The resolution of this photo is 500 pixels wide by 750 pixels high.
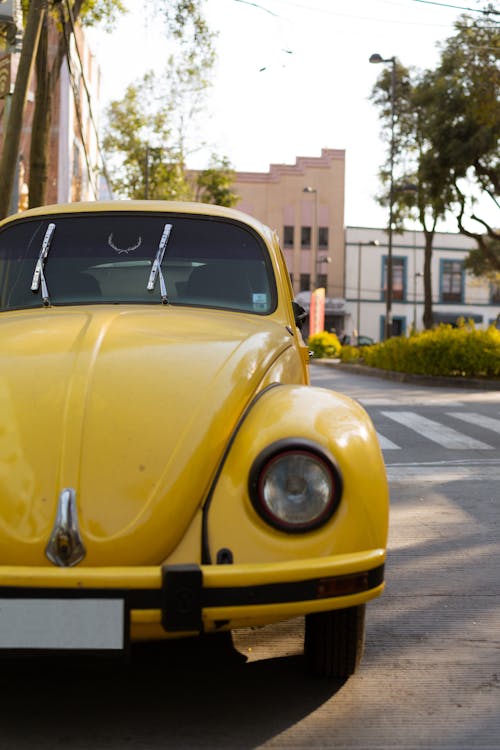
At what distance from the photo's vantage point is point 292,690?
337 centimetres

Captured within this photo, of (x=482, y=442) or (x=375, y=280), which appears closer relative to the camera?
(x=482, y=442)

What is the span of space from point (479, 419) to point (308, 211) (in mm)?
57398

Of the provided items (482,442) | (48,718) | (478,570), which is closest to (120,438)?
(48,718)

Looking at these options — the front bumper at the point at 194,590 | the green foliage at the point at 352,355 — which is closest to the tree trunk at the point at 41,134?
the front bumper at the point at 194,590

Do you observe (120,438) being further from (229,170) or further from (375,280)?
(375,280)

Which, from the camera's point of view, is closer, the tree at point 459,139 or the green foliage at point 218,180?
the tree at point 459,139

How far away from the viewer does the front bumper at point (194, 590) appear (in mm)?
2715

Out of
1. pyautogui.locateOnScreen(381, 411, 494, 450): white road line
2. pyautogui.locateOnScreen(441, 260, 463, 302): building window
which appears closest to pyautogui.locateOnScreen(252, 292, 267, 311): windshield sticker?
pyautogui.locateOnScreen(381, 411, 494, 450): white road line

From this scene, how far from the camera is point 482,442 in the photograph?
10.8 meters

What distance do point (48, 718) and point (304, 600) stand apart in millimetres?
919

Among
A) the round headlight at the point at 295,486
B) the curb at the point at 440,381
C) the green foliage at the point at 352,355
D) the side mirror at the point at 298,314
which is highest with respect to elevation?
the side mirror at the point at 298,314

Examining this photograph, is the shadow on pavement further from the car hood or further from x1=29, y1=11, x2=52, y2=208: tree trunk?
x1=29, y1=11, x2=52, y2=208: tree trunk

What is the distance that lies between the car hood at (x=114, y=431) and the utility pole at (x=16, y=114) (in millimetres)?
10635

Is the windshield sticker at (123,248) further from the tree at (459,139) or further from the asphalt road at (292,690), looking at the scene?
the tree at (459,139)
